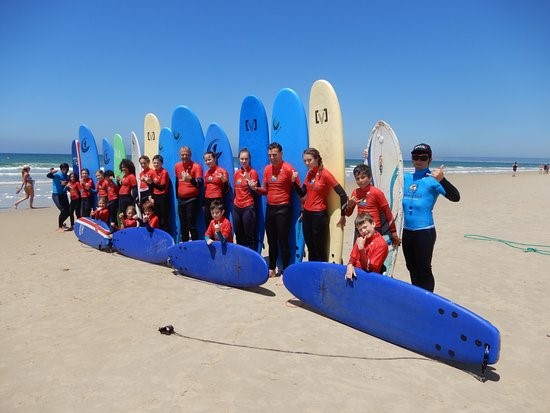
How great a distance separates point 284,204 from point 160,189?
6.39 feet

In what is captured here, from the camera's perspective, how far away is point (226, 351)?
251 cm

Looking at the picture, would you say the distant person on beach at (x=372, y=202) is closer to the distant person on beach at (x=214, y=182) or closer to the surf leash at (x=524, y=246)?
the distant person on beach at (x=214, y=182)

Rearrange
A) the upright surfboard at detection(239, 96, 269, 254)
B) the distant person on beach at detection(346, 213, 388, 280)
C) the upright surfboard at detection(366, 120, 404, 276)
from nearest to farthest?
1. the distant person on beach at detection(346, 213, 388, 280)
2. the upright surfboard at detection(366, 120, 404, 276)
3. the upright surfboard at detection(239, 96, 269, 254)

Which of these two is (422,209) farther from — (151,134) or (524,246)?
(151,134)

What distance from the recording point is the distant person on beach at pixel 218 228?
12.7 ft

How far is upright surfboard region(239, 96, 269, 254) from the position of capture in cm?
446

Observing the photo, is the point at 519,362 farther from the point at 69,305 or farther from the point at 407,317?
the point at 69,305

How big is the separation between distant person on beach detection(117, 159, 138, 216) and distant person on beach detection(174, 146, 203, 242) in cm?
107

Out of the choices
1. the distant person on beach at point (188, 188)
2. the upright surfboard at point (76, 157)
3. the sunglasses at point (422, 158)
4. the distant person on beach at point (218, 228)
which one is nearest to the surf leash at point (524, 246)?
the sunglasses at point (422, 158)

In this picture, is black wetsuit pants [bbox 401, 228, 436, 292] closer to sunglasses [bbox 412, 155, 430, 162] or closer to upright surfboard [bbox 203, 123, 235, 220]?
sunglasses [bbox 412, 155, 430, 162]

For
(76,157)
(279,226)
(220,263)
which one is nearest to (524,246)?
(279,226)

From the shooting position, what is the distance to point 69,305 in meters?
3.35

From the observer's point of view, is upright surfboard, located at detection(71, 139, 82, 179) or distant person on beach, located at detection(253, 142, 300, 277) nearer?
distant person on beach, located at detection(253, 142, 300, 277)

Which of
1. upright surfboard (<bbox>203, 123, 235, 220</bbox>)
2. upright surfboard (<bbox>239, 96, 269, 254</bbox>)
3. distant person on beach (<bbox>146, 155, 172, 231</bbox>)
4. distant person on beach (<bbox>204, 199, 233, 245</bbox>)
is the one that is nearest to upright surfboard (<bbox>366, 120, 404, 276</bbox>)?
upright surfboard (<bbox>239, 96, 269, 254</bbox>)
